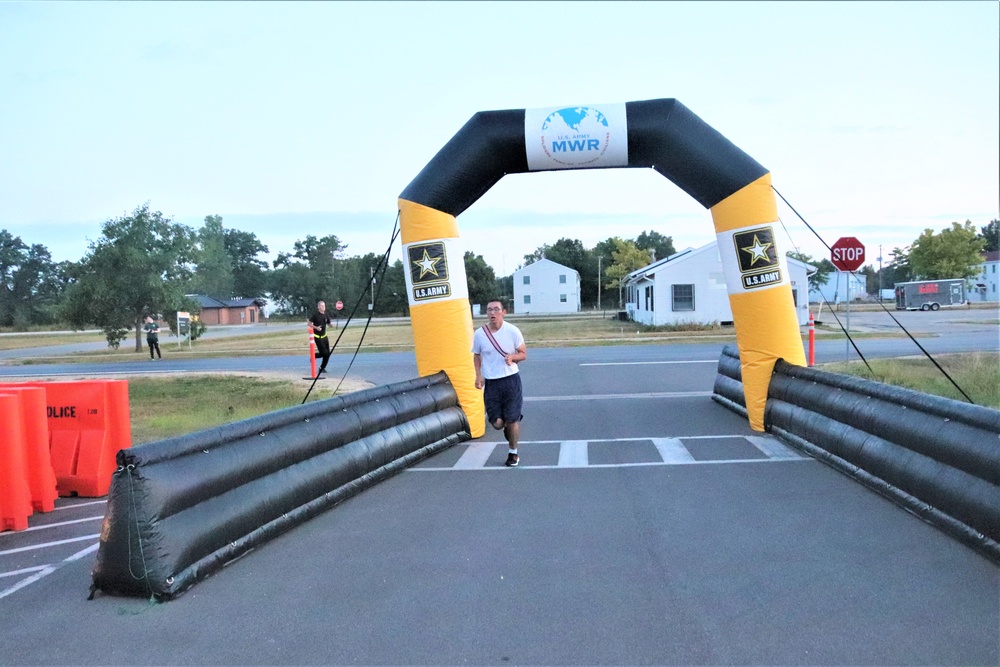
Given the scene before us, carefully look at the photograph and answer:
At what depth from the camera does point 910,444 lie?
6.41 m

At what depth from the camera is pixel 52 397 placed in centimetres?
815

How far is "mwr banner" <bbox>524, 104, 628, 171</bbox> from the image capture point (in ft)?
33.8

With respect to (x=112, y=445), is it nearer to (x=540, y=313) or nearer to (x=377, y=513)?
(x=377, y=513)

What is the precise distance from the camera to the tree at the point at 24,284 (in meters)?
12.1

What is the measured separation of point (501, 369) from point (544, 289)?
68.9 meters

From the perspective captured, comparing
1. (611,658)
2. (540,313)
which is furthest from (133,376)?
Result: (540,313)

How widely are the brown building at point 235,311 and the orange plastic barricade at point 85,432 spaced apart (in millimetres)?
60814

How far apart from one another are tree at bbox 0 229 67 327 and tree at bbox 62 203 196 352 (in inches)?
41.5

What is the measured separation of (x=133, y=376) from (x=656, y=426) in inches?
568

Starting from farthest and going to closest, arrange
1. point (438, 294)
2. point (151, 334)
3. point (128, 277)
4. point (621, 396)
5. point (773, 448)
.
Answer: point (151, 334) < point (128, 277) < point (621, 396) < point (438, 294) < point (773, 448)

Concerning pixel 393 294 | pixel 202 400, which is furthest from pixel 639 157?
pixel 393 294

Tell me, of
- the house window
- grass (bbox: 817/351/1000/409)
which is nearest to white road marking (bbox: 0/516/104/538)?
grass (bbox: 817/351/1000/409)

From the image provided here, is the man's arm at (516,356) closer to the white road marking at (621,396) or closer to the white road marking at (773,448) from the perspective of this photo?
Answer: the white road marking at (773,448)

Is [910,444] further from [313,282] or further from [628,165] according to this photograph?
[313,282]
